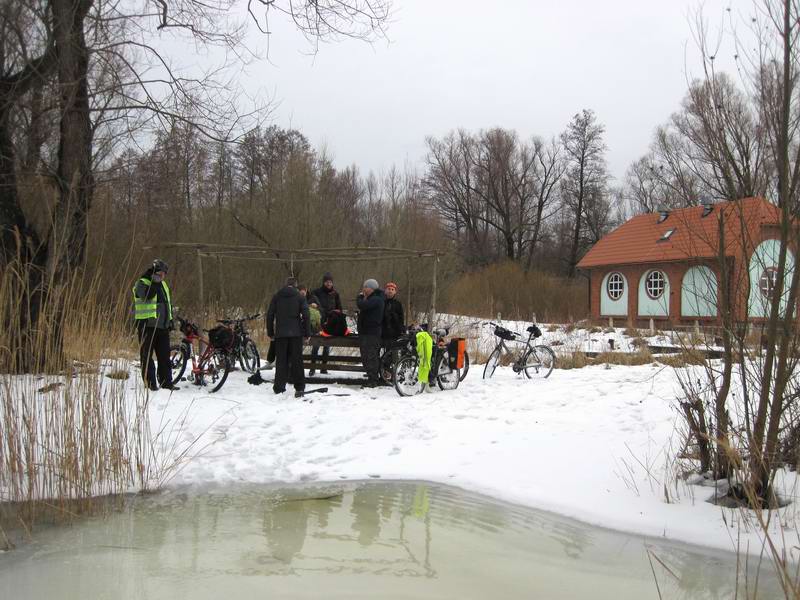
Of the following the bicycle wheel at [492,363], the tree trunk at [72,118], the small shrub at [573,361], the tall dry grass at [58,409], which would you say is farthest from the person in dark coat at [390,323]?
the tall dry grass at [58,409]

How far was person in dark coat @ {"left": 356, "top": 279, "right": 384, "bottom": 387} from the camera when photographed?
999 cm

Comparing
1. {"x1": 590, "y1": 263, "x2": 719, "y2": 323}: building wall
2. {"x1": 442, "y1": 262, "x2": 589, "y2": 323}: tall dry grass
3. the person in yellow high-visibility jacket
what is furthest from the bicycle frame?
{"x1": 442, "y1": 262, "x2": 589, "y2": 323}: tall dry grass

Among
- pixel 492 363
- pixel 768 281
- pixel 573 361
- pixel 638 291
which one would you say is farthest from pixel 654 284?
pixel 768 281

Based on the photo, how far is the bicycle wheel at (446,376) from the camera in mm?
10273

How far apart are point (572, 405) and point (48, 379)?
6308 mm

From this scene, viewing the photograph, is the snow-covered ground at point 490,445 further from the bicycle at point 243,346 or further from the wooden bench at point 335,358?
the bicycle at point 243,346

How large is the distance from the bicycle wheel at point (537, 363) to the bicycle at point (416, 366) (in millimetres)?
1511

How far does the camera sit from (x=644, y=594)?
394 centimetres

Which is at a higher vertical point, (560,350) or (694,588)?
(560,350)

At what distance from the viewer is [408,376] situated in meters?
9.97

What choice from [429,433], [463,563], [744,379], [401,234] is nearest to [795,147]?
[744,379]

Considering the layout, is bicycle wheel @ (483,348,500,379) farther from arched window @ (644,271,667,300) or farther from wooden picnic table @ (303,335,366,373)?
arched window @ (644,271,667,300)

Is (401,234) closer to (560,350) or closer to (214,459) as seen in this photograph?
(560,350)

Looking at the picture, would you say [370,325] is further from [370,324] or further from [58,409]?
[58,409]
